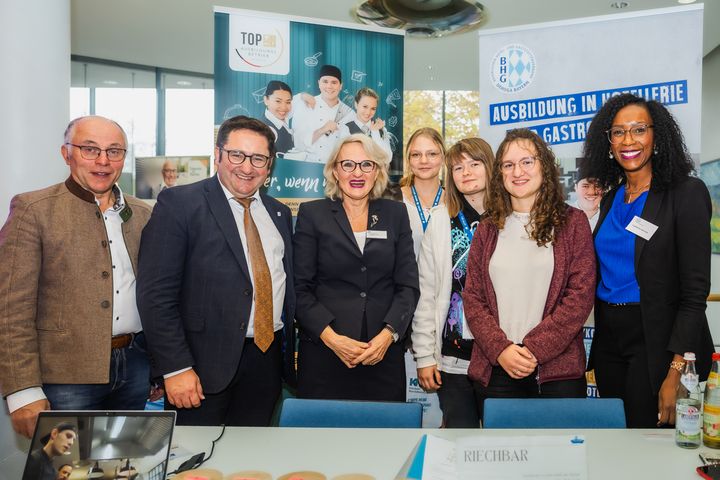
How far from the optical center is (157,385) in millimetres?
2271

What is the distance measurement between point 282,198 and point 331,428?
201cm

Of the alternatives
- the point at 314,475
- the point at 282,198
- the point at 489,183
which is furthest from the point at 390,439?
the point at 282,198

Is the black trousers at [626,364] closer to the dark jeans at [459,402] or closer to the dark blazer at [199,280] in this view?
the dark jeans at [459,402]

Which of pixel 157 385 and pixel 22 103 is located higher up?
pixel 22 103

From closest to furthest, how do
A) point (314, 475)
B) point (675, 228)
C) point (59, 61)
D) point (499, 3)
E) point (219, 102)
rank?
point (314, 475) → point (675, 228) → point (219, 102) → point (59, 61) → point (499, 3)

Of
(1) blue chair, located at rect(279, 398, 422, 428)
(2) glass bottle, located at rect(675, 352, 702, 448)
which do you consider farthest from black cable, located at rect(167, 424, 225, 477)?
(2) glass bottle, located at rect(675, 352, 702, 448)

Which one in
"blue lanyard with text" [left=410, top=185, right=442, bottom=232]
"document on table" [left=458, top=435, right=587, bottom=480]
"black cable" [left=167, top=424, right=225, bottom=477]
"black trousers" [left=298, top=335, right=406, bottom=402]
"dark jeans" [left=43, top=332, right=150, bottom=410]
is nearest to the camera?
"document on table" [left=458, top=435, right=587, bottom=480]

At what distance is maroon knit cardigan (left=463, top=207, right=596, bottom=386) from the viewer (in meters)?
2.11

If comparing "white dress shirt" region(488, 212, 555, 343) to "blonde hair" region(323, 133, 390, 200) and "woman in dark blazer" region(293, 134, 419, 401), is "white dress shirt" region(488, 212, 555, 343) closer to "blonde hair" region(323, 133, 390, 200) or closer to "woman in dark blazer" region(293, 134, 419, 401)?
"woman in dark blazer" region(293, 134, 419, 401)

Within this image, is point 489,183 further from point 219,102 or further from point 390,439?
point 219,102

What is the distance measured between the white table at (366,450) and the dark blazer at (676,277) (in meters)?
0.47

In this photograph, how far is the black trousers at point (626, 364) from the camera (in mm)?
2152

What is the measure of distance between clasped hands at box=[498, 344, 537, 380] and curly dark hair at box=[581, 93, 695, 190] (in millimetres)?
836

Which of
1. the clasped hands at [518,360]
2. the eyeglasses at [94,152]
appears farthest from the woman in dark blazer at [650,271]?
the eyeglasses at [94,152]
